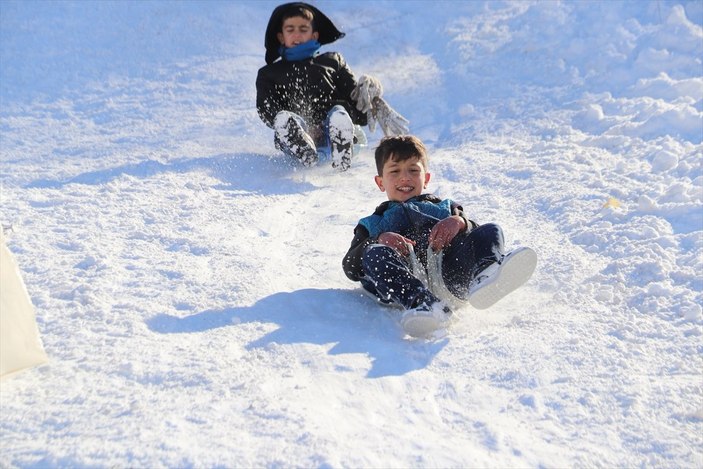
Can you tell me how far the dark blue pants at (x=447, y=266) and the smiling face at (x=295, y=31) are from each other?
2.60 m

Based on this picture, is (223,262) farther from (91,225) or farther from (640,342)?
(640,342)

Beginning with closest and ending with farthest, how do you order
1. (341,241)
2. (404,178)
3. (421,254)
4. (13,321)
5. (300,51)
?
(13,321) → (421,254) → (404,178) → (341,241) → (300,51)

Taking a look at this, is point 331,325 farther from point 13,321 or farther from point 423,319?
point 13,321

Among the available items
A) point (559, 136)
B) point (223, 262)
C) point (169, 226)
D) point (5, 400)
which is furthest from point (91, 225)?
point (559, 136)

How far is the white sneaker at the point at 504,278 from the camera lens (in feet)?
9.82

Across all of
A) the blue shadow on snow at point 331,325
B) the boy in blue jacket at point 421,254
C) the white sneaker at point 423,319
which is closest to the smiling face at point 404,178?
the boy in blue jacket at point 421,254

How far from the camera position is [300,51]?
5484 mm

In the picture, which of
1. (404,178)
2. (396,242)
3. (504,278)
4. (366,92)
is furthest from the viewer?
(366,92)

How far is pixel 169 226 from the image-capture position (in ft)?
12.9

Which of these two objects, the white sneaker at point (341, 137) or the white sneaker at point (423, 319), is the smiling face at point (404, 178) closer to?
the white sneaker at point (423, 319)

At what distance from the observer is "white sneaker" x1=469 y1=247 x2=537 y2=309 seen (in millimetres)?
2994

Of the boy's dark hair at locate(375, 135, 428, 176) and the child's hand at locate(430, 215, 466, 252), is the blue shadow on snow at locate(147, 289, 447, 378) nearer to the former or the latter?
the child's hand at locate(430, 215, 466, 252)

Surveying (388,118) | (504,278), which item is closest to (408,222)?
(504,278)

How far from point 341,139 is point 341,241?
1131mm
